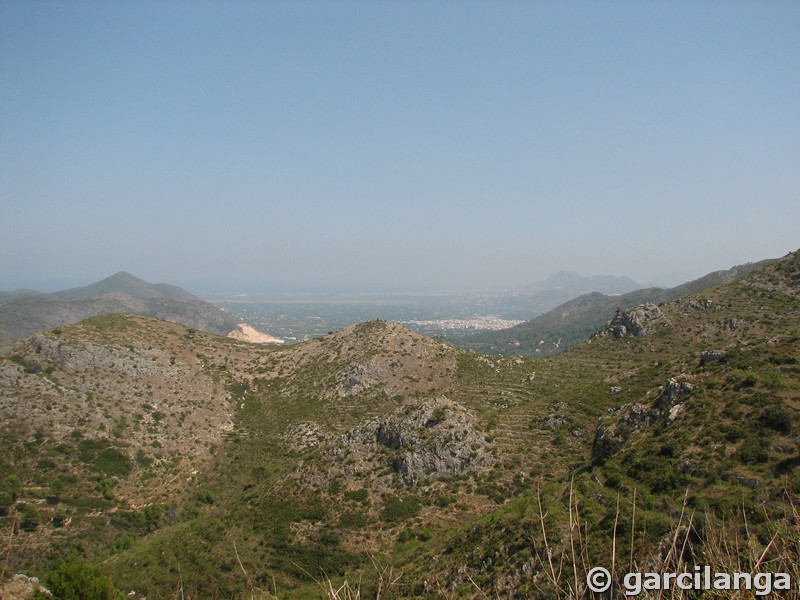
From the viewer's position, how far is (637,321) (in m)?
55.5

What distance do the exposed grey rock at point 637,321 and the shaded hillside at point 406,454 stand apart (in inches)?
13.6

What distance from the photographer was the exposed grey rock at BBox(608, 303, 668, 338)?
54.8 meters

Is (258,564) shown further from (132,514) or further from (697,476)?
(697,476)

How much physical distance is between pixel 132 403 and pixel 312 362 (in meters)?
23.6

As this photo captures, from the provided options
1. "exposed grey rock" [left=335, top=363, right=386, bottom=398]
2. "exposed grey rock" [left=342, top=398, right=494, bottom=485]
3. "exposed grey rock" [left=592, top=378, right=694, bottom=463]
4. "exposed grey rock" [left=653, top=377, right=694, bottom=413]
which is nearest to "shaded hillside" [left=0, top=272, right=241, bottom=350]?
"exposed grey rock" [left=335, top=363, right=386, bottom=398]

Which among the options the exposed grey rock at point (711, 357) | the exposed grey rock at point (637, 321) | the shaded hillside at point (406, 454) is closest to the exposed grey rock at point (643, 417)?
the shaded hillside at point (406, 454)

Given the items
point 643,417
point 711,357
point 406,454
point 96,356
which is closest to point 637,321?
point 711,357

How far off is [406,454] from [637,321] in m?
38.2

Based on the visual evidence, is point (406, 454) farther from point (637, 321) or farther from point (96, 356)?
point (96, 356)

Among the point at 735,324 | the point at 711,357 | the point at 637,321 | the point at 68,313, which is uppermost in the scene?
the point at 735,324

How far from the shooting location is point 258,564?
90.0ft

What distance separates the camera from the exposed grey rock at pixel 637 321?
180 feet

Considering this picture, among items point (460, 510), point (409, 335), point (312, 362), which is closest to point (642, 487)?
point (460, 510)

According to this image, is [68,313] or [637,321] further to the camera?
[68,313]
